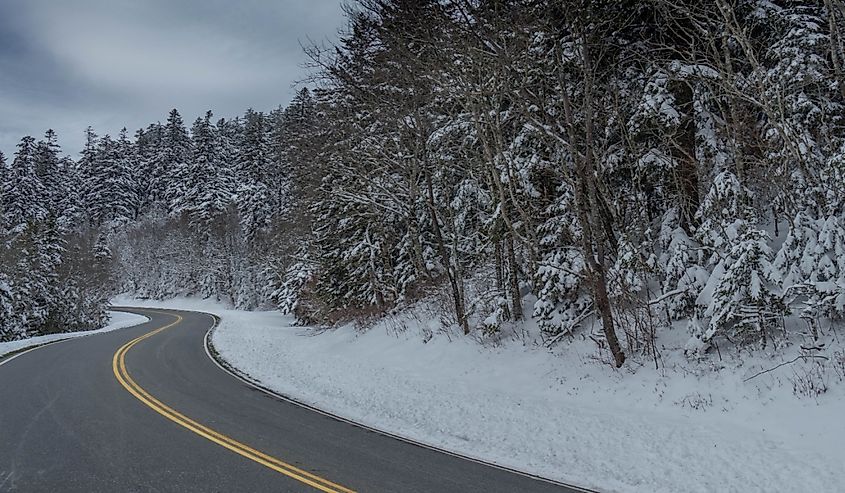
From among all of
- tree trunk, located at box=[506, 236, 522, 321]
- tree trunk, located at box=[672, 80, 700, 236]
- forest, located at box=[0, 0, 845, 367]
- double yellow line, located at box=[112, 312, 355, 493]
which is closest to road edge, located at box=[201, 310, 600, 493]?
double yellow line, located at box=[112, 312, 355, 493]

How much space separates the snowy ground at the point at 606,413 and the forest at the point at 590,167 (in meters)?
0.88

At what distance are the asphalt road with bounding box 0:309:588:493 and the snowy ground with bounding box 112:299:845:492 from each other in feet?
3.15

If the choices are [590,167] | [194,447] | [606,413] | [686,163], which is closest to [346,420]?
[194,447]

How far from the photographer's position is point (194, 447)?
7.96 metres

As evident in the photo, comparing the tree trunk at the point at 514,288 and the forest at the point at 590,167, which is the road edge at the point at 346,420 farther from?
the tree trunk at the point at 514,288

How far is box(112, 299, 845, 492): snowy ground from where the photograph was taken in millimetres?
6914

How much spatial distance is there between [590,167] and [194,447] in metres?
9.17

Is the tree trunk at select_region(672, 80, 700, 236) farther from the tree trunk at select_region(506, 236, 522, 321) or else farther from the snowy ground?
the tree trunk at select_region(506, 236, 522, 321)

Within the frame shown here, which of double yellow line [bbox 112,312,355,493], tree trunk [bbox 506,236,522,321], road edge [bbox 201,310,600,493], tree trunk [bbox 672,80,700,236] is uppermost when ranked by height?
tree trunk [bbox 672,80,700,236]

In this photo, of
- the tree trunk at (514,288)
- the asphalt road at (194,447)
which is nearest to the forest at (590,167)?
the tree trunk at (514,288)

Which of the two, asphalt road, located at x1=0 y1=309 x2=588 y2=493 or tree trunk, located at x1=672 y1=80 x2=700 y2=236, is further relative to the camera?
tree trunk, located at x1=672 y1=80 x2=700 y2=236

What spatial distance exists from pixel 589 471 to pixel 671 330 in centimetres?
524

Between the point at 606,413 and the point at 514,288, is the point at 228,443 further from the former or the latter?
the point at 514,288

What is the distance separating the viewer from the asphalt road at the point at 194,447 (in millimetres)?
6629
